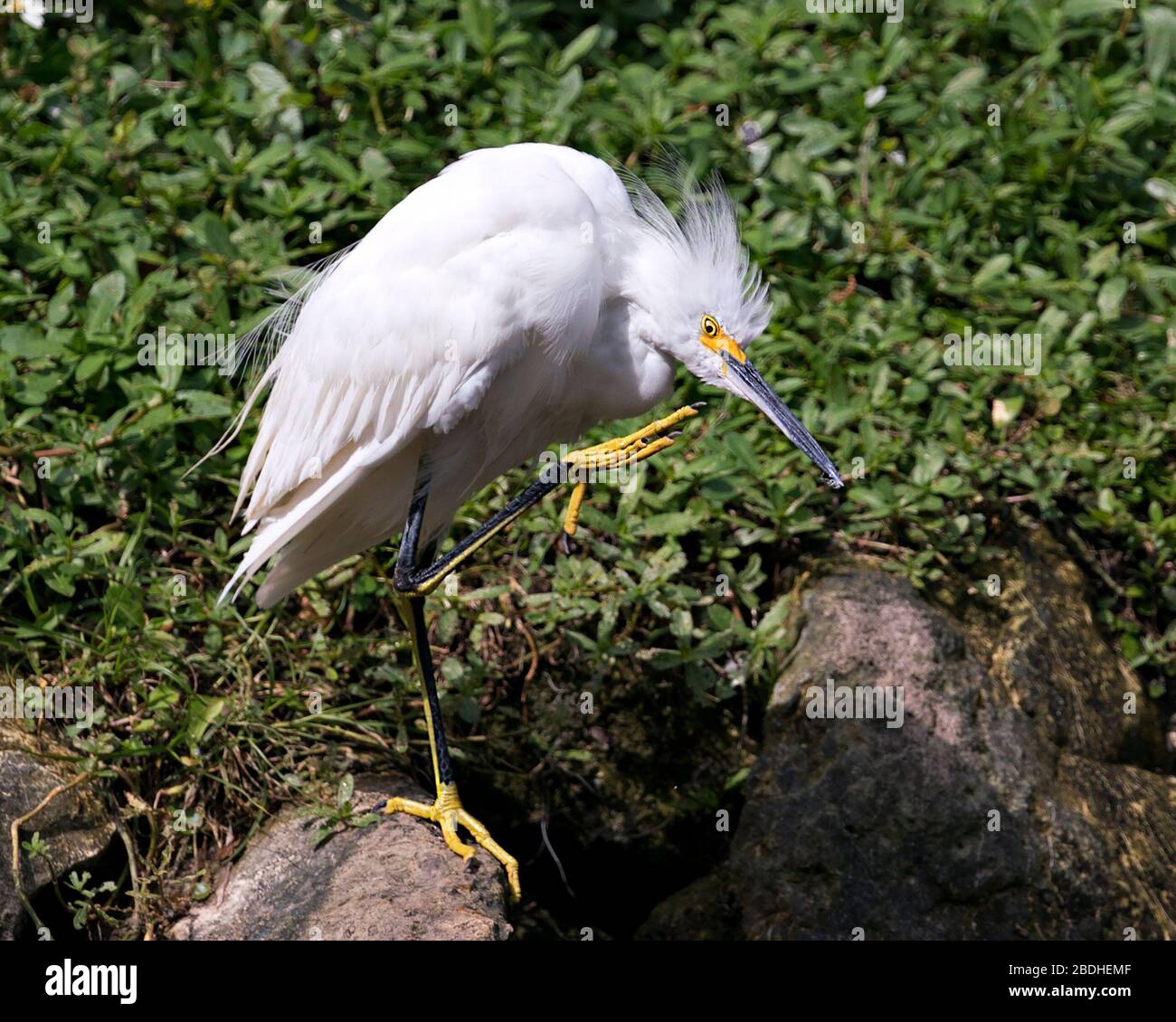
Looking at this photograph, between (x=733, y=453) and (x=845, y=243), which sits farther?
(x=845, y=243)

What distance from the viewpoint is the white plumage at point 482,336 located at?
9.80 feet

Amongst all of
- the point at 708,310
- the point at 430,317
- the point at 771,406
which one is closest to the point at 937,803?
the point at 771,406

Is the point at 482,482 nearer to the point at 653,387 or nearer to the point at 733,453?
the point at 653,387

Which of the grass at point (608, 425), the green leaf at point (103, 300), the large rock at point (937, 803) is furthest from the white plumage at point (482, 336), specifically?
the large rock at point (937, 803)

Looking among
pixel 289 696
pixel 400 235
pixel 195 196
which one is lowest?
pixel 289 696

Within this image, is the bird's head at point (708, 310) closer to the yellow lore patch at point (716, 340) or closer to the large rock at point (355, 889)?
the yellow lore patch at point (716, 340)

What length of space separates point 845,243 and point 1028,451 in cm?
101

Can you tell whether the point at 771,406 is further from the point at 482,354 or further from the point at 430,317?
the point at 430,317

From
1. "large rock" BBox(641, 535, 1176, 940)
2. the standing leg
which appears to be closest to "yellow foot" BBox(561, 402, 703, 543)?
the standing leg

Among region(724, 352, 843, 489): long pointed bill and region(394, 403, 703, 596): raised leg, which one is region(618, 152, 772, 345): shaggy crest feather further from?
region(394, 403, 703, 596): raised leg

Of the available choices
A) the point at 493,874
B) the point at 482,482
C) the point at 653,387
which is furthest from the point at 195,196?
the point at 493,874

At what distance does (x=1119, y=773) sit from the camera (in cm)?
373

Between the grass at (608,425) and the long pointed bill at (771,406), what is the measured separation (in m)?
0.76

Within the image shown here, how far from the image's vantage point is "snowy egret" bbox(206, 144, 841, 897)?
3.00m
